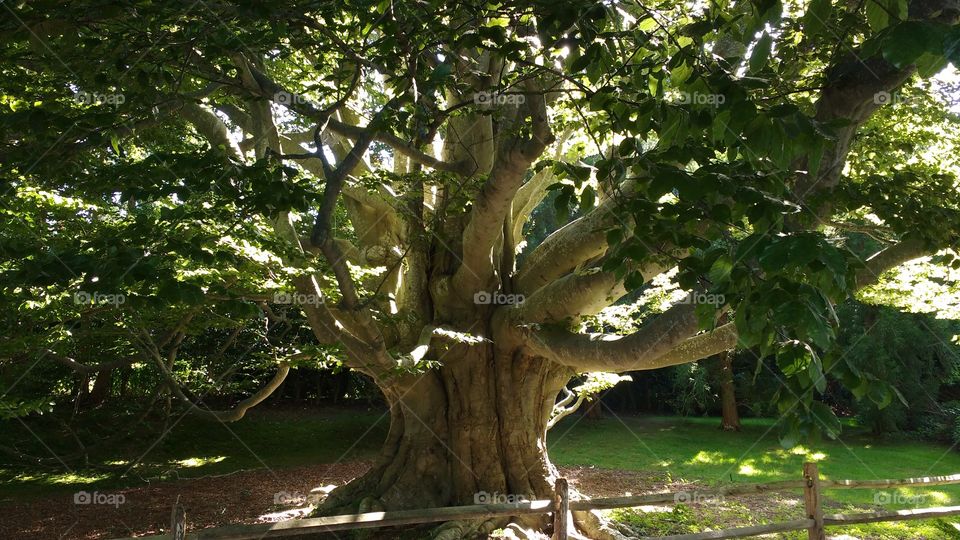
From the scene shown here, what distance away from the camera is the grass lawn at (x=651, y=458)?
27.1 feet

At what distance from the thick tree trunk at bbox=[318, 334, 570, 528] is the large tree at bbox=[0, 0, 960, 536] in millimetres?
29

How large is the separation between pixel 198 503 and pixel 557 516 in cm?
637

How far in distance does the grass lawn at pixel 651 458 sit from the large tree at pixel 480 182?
2.98m

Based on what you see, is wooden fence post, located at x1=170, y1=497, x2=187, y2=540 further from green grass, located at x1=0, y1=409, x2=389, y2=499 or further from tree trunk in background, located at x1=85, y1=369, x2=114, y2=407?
tree trunk in background, located at x1=85, y1=369, x2=114, y2=407

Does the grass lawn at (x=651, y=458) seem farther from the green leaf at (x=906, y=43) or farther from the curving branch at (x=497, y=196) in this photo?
the green leaf at (x=906, y=43)

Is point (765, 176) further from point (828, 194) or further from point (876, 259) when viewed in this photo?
→ point (876, 259)

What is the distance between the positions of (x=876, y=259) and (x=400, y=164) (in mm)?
5082

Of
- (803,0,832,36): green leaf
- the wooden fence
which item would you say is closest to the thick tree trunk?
the wooden fence

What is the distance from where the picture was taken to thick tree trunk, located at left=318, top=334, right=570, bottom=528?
275 inches

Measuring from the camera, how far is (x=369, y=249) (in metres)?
7.10

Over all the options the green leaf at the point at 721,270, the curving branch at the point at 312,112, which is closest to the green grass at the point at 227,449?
the curving branch at the point at 312,112

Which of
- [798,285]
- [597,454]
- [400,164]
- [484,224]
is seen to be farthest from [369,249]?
[597,454]

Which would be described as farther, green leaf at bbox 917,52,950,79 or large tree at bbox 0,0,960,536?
large tree at bbox 0,0,960,536

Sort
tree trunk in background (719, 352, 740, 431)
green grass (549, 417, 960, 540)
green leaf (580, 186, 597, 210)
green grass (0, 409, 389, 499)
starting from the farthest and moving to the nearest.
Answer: tree trunk in background (719, 352, 740, 431)
green grass (0, 409, 389, 499)
green grass (549, 417, 960, 540)
green leaf (580, 186, 597, 210)
